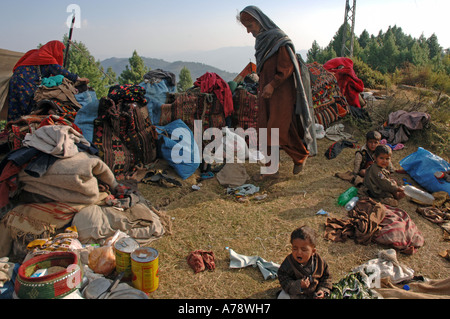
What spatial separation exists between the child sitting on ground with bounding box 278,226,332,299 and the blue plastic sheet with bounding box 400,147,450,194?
2993 mm

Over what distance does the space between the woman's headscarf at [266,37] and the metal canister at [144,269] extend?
9.74 feet

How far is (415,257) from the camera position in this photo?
3.07 metres

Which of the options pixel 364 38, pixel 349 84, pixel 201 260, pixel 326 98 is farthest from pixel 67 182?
pixel 364 38

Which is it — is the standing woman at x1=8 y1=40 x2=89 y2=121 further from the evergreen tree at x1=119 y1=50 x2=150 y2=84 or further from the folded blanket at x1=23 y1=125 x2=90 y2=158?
the evergreen tree at x1=119 y1=50 x2=150 y2=84

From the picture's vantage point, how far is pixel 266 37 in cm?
426

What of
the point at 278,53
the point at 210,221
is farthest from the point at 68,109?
the point at 278,53

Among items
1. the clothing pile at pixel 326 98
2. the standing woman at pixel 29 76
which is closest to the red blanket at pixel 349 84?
the clothing pile at pixel 326 98

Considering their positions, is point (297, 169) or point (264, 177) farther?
point (264, 177)

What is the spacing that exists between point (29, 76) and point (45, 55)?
18.2 inches

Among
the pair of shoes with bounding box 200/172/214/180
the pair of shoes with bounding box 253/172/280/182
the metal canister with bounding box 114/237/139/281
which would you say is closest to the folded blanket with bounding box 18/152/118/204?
the metal canister with bounding box 114/237/139/281

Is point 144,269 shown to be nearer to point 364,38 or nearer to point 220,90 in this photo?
point 220,90

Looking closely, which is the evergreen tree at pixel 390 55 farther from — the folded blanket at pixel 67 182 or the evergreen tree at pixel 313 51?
the folded blanket at pixel 67 182
